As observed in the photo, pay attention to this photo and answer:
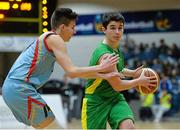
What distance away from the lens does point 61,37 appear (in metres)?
4.86

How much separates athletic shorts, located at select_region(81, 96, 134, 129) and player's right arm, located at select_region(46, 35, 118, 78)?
0.74 m

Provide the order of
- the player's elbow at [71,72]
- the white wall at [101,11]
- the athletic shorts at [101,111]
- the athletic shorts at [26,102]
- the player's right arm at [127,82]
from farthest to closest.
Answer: the white wall at [101,11] → the athletic shorts at [101,111] → the player's right arm at [127,82] → the athletic shorts at [26,102] → the player's elbow at [71,72]

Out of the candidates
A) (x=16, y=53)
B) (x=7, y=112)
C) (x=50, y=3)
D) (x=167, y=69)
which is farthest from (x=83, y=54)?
(x=7, y=112)

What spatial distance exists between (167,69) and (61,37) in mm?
15272

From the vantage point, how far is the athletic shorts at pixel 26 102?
4.70 m

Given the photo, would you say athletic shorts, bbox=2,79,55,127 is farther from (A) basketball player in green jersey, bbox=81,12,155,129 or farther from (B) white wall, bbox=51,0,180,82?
→ (B) white wall, bbox=51,0,180,82

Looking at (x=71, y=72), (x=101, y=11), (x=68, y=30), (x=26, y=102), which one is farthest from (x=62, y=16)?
(x=101, y=11)

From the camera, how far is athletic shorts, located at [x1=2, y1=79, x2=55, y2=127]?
4.70m

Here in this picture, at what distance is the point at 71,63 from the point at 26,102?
60cm

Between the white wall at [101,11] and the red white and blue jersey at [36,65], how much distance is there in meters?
15.8

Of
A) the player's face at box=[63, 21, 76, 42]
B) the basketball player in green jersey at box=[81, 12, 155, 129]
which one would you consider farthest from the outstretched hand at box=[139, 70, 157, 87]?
the player's face at box=[63, 21, 76, 42]

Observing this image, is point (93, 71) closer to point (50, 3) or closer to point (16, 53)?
point (50, 3)

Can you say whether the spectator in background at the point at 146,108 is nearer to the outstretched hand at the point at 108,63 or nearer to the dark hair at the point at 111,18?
the dark hair at the point at 111,18

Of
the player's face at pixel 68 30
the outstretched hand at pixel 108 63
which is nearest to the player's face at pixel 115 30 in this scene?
the player's face at pixel 68 30
